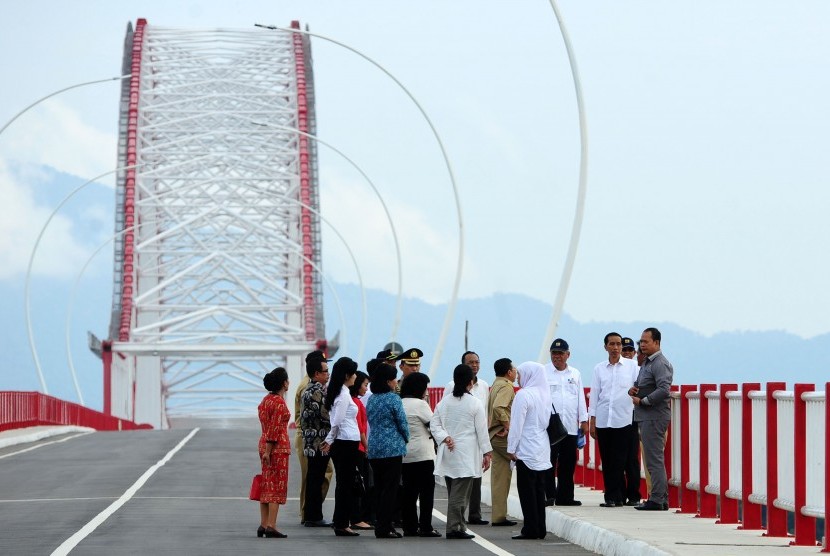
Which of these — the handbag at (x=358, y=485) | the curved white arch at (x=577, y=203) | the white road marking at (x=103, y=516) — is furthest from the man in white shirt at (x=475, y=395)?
the curved white arch at (x=577, y=203)

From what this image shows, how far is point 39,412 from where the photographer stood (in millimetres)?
49938

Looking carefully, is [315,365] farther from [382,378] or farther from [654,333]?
[654,333]

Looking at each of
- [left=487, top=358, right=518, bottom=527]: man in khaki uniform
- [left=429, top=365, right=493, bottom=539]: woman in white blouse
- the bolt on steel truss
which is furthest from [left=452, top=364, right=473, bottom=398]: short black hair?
the bolt on steel truss

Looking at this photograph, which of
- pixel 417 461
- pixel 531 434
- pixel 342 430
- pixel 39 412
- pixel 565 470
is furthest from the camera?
pixel 39 412

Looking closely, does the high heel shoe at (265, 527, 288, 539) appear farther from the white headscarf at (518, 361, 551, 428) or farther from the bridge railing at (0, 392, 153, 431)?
the bridge railing at (0, 392, 153, 431)

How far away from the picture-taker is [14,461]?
30672 mm

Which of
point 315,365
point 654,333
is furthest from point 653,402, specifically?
point 315,365

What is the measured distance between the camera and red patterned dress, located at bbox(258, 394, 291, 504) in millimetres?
16219

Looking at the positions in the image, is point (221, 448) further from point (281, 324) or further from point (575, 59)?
point (281, 324)

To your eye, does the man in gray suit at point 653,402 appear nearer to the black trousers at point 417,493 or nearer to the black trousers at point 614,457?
the black trousers at point 614,457

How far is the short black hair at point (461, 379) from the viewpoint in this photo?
639 inches

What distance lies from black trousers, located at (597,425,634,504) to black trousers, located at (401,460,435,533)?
7.34ft

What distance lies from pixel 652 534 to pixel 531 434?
222 centimetres

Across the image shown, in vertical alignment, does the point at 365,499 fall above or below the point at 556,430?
below
